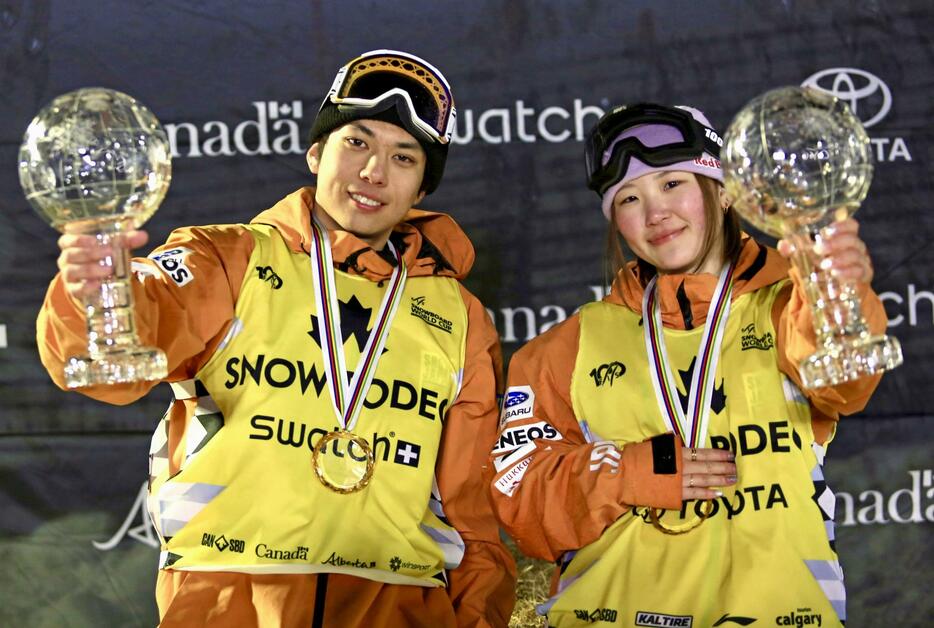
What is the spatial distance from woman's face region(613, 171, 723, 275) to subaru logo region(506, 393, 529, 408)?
0.44 metres

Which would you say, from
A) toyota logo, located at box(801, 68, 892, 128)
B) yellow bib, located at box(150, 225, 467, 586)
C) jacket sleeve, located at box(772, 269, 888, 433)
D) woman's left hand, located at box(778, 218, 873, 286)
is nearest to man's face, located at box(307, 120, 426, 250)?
yellow bib, located at box(150, 225, 467, 586)

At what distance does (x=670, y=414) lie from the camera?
2.73m

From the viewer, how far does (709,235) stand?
284cm

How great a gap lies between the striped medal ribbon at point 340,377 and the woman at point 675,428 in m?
0.33

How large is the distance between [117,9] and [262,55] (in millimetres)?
487

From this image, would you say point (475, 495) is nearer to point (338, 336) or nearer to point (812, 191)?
point (338, 336)

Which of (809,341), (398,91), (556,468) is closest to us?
(809,341)

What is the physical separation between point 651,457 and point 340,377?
749mm

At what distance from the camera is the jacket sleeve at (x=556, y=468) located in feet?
8.52

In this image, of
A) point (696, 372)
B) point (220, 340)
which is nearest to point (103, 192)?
point (220, 340)

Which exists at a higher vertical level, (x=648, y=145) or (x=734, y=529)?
(x=648, y=145)

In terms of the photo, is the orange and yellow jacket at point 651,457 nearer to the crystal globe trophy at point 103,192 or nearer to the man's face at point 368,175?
the man's face at point 368,175

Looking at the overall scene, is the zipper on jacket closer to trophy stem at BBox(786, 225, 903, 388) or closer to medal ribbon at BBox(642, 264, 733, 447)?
medal ribbon at BBox(642, 264, 733, 447)

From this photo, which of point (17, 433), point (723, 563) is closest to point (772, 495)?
point (723, 563)
